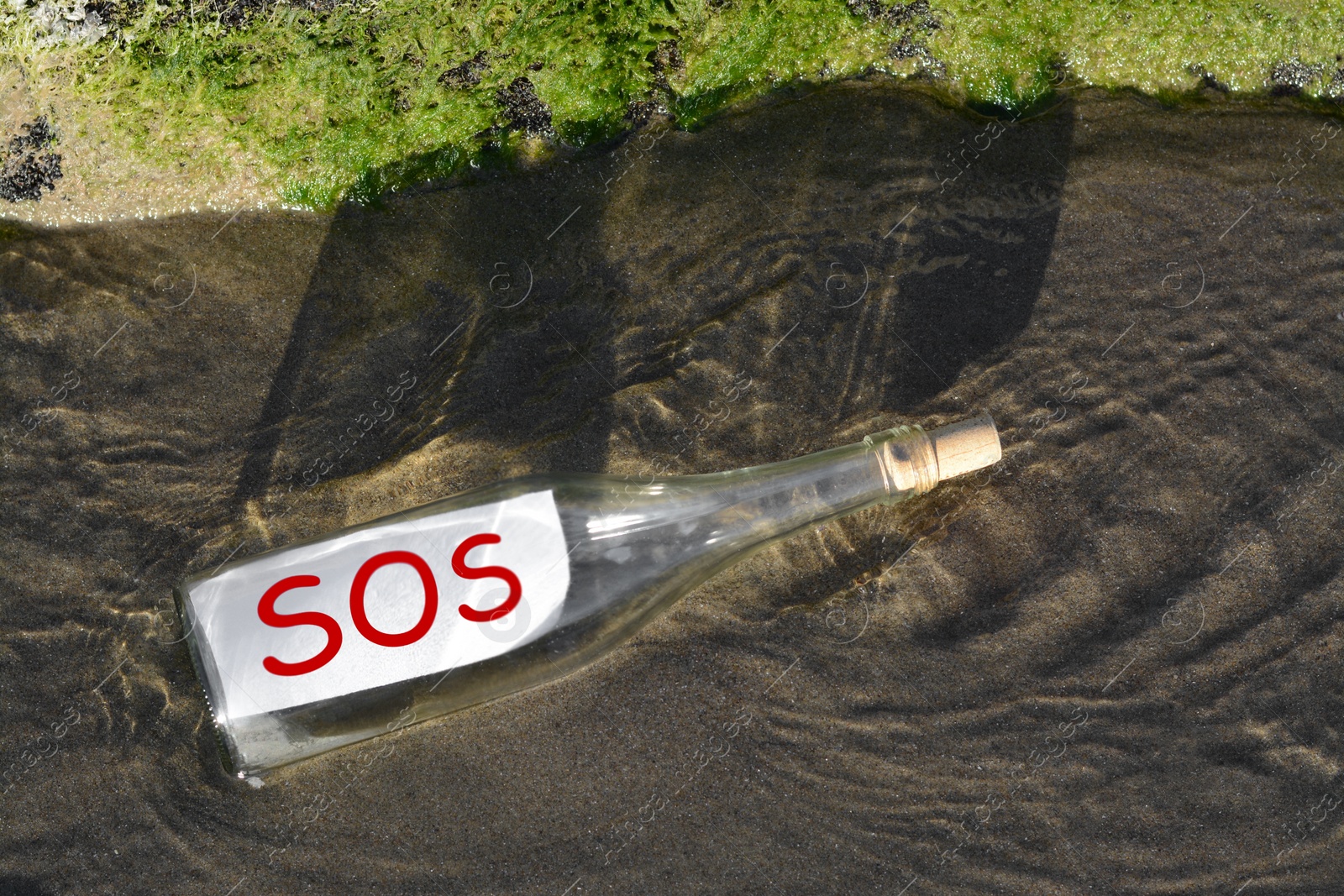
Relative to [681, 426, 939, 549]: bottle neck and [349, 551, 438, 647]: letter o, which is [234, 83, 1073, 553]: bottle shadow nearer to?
[681, 426, 939, 549]: bottle neck

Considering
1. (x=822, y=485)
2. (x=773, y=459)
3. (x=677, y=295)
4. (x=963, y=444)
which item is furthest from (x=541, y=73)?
(x=963, y=444)

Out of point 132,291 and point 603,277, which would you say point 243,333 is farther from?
point 603,277

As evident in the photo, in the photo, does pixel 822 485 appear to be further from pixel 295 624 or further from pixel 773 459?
pixel 295 624

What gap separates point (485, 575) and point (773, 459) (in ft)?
2.46

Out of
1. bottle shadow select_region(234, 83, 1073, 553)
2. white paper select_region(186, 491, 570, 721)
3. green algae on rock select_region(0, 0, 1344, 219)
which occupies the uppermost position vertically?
green algae on rock select_region(0, 0, 1344, 219)

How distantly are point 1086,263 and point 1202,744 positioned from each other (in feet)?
3.58

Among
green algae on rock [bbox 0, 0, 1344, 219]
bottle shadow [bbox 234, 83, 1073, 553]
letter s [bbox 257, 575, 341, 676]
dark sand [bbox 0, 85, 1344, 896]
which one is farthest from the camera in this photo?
green algae on rock [bbox 0, 0, 1344, 219]

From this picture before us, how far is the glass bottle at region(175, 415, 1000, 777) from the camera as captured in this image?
58.5 inches

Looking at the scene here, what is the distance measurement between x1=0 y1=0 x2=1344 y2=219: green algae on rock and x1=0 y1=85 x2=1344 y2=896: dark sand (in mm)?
97

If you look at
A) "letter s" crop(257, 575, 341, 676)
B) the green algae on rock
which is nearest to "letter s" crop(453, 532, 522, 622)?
"letter s" crop(257, 575, 341, 676)

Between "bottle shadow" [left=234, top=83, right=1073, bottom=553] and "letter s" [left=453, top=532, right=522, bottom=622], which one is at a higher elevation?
"bottle shadow" [left=234, top=83, right=1073, bottom=553]

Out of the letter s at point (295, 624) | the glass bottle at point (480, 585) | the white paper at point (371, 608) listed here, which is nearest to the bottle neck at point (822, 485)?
the glass bottle at point (480, 585)

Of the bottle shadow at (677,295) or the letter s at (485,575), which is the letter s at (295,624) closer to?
the letter s at (485,575)

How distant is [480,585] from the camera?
151 centimetres
